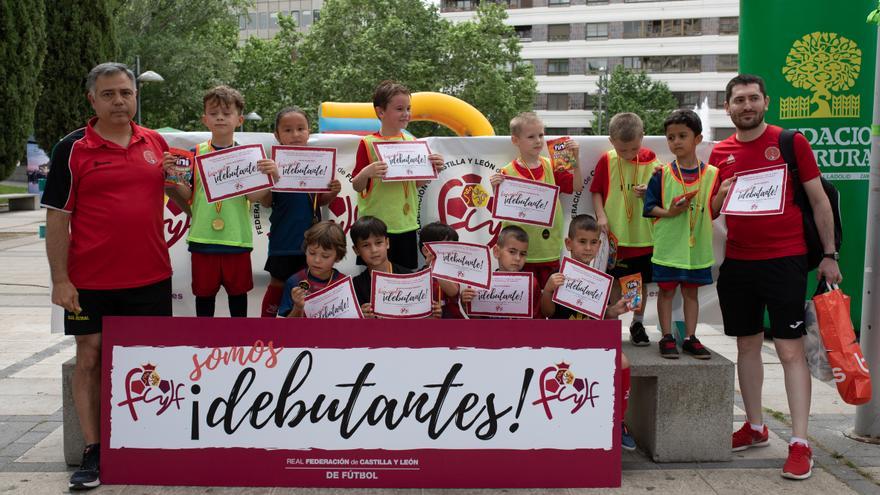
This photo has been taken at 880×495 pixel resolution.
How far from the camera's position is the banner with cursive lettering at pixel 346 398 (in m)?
3.99

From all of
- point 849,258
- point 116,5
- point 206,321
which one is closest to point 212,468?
point 206,321

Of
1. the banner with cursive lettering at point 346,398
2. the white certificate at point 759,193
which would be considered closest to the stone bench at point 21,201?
the banner with cursive lettering at point 346,398

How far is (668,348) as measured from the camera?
15.1 feet

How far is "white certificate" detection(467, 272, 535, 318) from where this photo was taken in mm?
4473

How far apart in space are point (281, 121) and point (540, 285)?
1861mm

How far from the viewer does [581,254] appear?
463 cm

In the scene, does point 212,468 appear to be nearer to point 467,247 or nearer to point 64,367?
point 64,367

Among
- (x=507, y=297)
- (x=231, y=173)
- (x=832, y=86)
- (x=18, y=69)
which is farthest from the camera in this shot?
(x=18, y=69)

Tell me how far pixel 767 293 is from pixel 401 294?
1.92m

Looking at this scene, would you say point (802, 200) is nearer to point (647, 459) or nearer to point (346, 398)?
point (647, 459)

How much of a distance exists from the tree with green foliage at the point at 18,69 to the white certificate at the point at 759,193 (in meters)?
19.3

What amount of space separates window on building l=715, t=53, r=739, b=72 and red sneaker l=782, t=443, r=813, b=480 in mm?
60294

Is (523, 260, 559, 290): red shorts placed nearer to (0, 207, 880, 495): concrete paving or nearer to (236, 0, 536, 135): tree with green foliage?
(0, 207, 880, 495): concrete paving

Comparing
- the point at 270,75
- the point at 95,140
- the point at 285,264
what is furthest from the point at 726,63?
the point at 95,140
